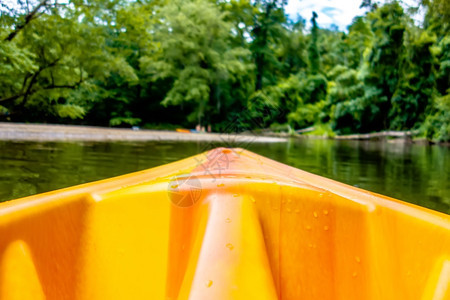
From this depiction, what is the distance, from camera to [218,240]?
0.79 m

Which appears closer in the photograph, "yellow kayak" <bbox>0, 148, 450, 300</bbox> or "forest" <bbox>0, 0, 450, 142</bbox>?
"yellow kayak" <bbox>0, 148, 450, 300</bbox>

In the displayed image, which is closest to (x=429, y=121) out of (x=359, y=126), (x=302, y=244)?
(x=359, y=126)

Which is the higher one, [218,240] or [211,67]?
[211,67]

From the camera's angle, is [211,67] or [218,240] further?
[211,67]

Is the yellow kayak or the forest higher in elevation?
the forest

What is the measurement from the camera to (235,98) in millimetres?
22328

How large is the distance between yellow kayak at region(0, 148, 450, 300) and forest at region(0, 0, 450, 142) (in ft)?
1.35

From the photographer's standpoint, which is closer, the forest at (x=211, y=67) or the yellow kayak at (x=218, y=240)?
the yellow kayak at (x=218, y=240)

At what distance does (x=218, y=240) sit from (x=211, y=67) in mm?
19079

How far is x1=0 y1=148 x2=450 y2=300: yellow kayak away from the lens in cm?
80

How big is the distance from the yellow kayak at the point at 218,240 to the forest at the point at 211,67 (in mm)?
413

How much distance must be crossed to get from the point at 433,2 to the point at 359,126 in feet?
43.5

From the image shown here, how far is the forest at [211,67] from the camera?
6.40m

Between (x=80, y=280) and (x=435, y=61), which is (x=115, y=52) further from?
(x=435, y=61)
